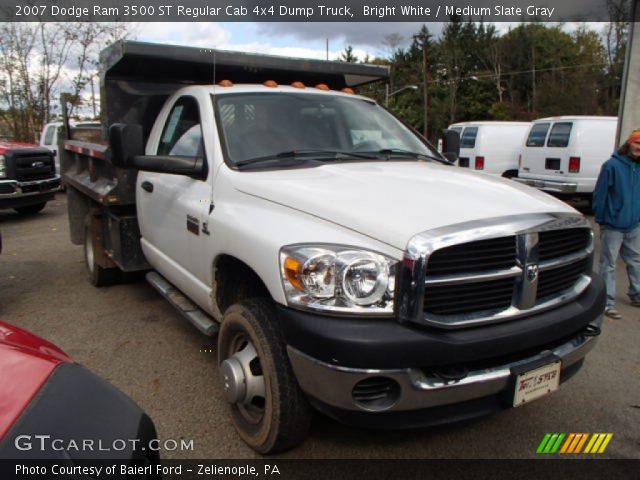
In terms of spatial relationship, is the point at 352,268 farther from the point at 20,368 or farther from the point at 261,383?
the point at 20,368

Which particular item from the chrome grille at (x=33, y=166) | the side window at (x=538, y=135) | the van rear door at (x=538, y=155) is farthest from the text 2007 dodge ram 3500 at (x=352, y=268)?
the side window at (x=538, y=135)

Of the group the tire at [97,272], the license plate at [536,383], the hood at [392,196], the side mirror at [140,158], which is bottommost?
the tire at [97,272]

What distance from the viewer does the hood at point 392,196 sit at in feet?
7.72

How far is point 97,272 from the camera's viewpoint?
5.66 metres

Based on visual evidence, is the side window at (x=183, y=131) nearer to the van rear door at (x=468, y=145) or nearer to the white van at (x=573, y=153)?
the white van at (x=573, y=153)

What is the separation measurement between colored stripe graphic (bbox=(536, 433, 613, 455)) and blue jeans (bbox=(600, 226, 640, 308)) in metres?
2.45

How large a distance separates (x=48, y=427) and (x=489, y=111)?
5866 cm

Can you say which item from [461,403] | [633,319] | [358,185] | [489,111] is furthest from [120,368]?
[489,111]

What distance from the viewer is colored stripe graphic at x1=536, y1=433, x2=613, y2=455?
288cm

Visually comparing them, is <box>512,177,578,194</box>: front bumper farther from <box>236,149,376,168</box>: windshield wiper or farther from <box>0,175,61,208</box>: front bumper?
<box>0,175,61,208</box>: front bumper

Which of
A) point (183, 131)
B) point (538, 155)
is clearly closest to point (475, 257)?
point (183, 131)

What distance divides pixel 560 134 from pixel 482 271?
423 inches

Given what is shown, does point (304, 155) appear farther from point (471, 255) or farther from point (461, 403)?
point (461, 403)

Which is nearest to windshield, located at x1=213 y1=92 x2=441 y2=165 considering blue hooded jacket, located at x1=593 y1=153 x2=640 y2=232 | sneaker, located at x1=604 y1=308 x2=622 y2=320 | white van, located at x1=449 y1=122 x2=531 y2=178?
blue hooded jacket, located at x1=593 y1=153 x2=640 y2=232
